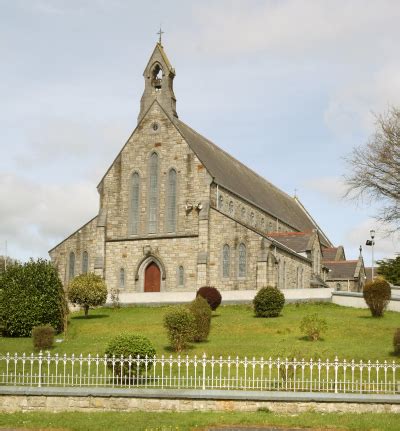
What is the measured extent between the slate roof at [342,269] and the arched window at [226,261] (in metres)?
20.6

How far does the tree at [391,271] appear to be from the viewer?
72.3 meters

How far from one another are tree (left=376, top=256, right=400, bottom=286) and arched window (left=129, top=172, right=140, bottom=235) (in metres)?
26.0

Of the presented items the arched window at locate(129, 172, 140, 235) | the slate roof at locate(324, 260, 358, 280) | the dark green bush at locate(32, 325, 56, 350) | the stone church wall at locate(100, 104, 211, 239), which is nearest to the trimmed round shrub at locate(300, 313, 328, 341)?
the dark green bush at locate(32, 325, 56, 350)

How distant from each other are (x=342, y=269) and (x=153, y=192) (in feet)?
78.7

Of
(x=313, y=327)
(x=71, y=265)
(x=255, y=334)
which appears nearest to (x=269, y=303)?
(x=255, y=334)

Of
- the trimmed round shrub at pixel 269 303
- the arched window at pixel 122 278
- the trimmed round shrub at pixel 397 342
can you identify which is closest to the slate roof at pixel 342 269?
the arched window at pixel 122 278

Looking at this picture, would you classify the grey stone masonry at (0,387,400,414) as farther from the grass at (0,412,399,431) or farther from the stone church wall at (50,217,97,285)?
the stone church wall at (50,217,97,285)

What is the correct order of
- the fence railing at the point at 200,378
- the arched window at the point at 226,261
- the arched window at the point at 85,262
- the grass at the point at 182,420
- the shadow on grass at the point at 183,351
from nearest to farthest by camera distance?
the grass at the point at 182,420 < the fence railing at the point at 200,378 < the shadow on grass at the point at 183,351 < the arched window at the point at 226,261 < the arched window at the point at 85,262

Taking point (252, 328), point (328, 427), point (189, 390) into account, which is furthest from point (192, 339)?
point (328, 427)

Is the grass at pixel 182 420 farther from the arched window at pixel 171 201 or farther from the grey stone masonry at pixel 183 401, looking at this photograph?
the arched window at pixel 171 201

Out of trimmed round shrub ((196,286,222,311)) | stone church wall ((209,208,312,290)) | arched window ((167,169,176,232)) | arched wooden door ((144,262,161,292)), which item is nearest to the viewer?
trimmed round shrub ((196,286,222,311))

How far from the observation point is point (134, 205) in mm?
58438

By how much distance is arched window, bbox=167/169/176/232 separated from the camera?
56997mm

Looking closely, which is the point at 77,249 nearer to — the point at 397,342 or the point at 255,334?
the point at 255,334
